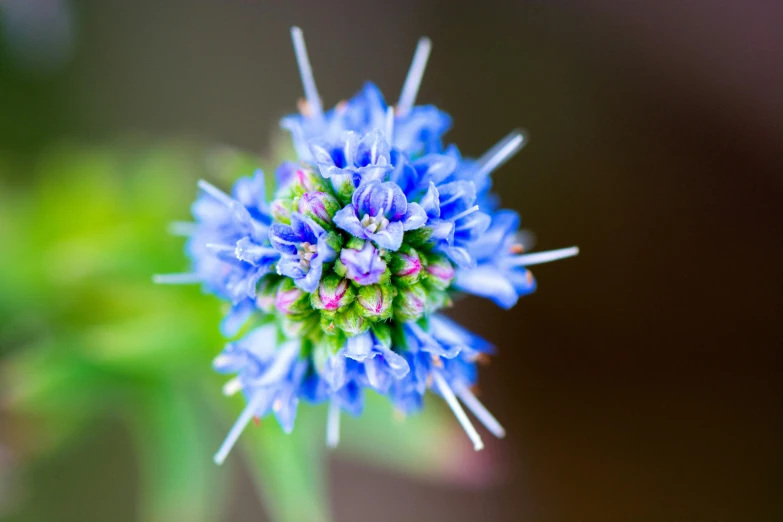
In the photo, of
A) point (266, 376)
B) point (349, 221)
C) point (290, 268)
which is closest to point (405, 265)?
point (349, 221)

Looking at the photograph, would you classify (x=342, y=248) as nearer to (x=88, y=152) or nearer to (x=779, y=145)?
(x=88, y=152)

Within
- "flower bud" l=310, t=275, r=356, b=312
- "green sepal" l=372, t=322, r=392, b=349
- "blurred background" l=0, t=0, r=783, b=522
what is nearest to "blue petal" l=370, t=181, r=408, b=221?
"flower bud" l=310, t=275, r=356, b=312

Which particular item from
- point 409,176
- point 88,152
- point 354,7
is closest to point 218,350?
point 409,176

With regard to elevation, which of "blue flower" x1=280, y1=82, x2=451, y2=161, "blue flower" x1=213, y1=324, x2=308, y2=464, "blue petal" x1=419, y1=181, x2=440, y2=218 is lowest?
"blue flower" x1=213, y1=324, x2=308, y2=464

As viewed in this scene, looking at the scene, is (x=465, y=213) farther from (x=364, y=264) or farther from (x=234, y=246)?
(x=234, y=246)

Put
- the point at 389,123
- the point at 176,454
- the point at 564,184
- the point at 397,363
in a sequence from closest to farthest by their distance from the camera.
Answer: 1. the point at 397,363
2. the point at 389,123
3. the point at 176,454
4. the point at 564,184

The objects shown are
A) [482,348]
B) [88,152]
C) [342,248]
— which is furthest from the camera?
[88,152]

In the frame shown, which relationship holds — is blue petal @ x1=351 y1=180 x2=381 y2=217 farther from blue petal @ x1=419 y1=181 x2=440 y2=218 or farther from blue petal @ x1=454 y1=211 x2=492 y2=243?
blue petal @ x1=454 y1=211 x2=492 y2=243
